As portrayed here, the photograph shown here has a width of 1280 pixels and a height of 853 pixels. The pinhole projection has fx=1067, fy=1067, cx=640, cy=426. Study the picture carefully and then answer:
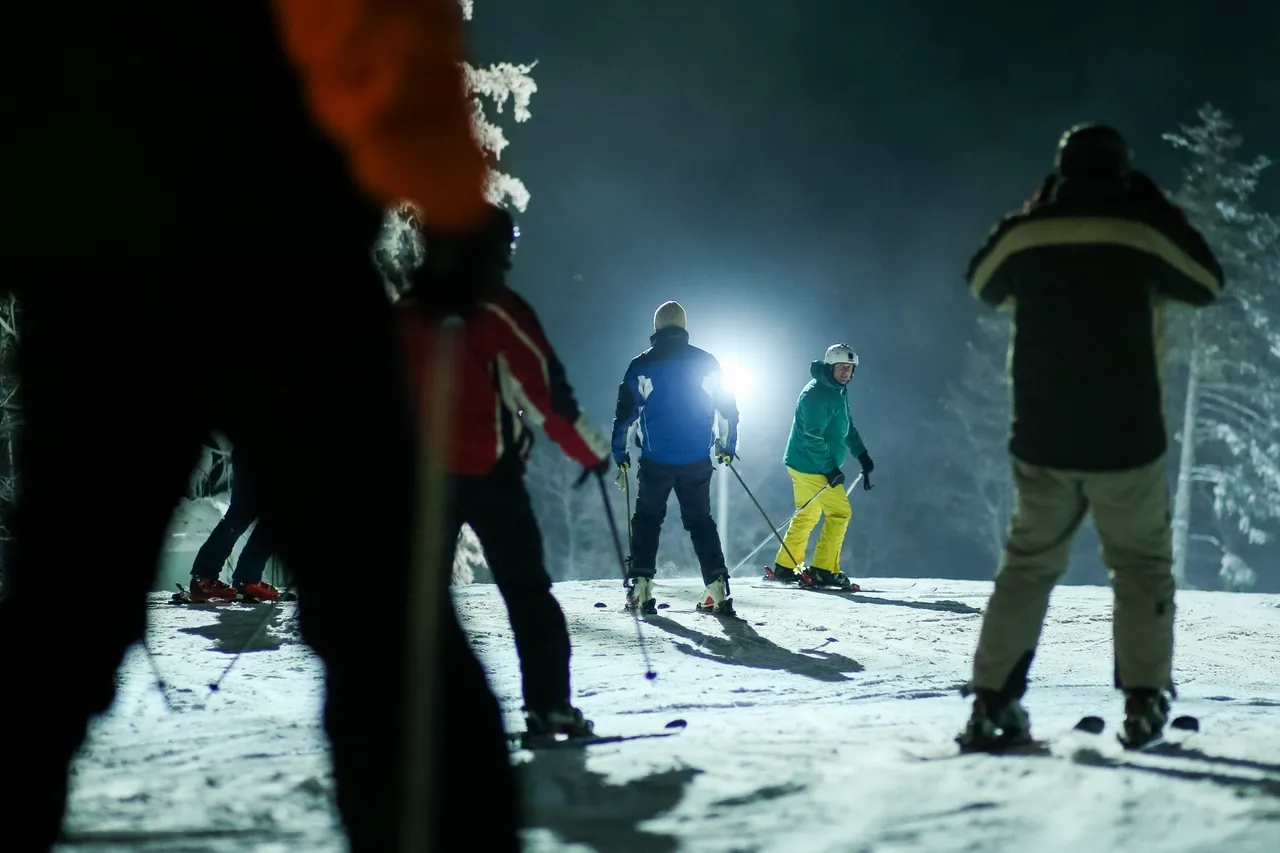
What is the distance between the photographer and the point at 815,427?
36.2ft

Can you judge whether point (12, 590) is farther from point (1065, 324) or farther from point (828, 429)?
point (828, 429)

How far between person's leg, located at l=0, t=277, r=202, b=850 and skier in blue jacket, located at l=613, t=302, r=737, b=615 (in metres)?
6.48

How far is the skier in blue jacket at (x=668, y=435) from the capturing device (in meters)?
8.20

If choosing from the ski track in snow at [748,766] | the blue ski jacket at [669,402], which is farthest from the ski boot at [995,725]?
the blue ski jacket at [669,402]

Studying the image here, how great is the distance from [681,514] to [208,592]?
3.72 meters

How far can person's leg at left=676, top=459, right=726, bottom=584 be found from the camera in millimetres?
8109

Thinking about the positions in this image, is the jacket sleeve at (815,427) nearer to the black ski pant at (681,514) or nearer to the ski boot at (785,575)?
the ski boot at (785,575)

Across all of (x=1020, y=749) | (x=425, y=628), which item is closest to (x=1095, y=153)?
(x=1020, y=749)

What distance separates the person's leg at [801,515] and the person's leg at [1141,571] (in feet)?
24.7

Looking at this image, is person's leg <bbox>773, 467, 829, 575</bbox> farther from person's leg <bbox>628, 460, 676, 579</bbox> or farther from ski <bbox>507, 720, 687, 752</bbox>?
ski <bbox>507, 720, 687, 752</bbox>

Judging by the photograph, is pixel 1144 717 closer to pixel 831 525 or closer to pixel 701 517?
pixel 701 517

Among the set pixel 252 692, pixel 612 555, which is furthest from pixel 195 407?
pixel 612 555

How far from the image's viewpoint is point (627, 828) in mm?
2484

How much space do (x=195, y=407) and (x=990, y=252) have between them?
270 centimetres
